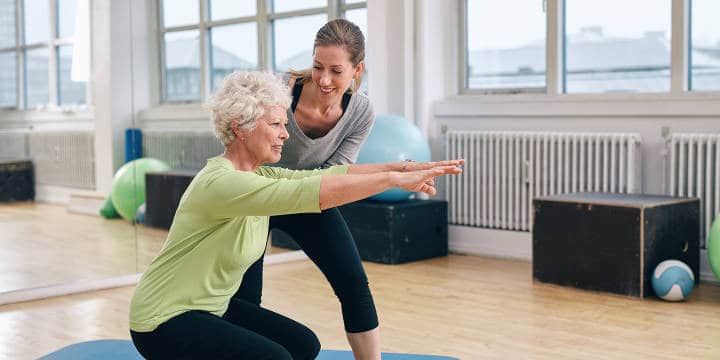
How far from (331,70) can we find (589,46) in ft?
9.79

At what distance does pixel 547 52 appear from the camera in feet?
17.2

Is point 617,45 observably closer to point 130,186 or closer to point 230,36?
point 230,36

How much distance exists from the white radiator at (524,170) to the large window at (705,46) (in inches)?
17.7

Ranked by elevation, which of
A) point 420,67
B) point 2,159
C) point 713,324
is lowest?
point 713,324

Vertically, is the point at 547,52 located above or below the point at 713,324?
above

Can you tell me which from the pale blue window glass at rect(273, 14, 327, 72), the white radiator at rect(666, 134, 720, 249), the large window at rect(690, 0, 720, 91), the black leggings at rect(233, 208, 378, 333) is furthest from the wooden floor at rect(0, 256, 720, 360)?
the pale blue window glass at rect(273, 14, 327, 72)

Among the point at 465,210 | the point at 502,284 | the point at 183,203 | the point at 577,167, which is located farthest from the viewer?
the point at 465,210

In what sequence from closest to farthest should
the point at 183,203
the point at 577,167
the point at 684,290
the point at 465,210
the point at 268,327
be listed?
1. the point at 183,203
2. the point at 268,327
3. the point at 684,290
4. the point at 577,167
5. the point at 465,210

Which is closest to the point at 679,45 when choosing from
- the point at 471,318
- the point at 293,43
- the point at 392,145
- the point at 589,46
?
the point at 589,46

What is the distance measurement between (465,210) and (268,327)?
11.5 feet

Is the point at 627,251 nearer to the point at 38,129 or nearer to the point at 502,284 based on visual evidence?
the point at 502,284

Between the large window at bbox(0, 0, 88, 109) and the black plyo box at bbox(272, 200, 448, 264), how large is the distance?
1711 millimetres

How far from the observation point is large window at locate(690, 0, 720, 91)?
4.65 m

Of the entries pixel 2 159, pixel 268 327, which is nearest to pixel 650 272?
pixel 268 327
